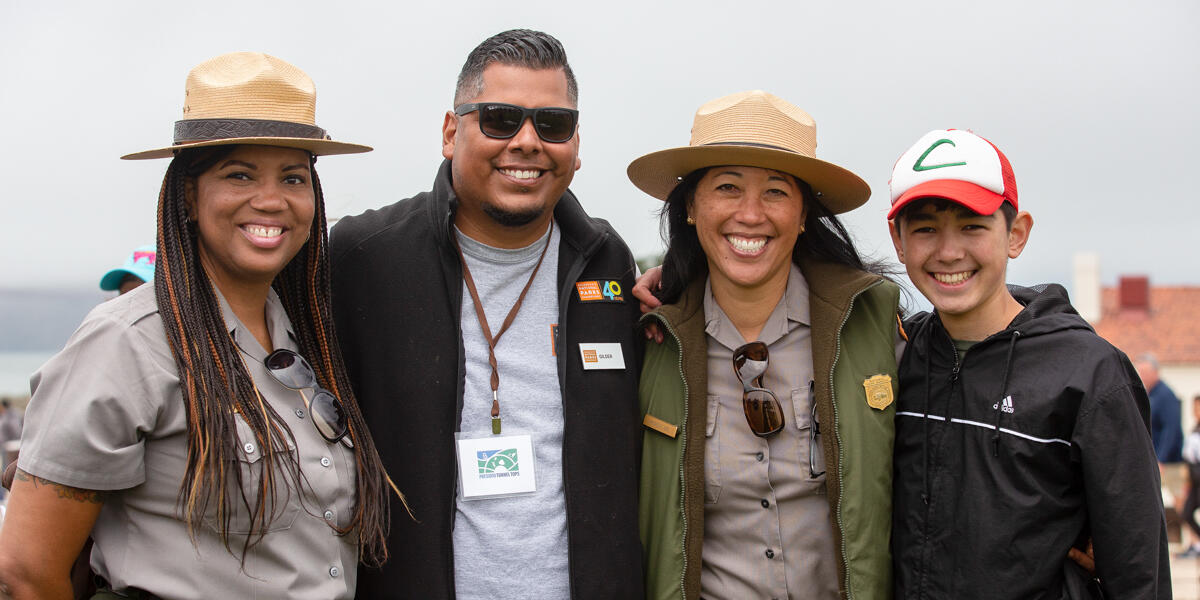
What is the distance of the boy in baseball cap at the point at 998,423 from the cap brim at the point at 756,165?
0.24 meters

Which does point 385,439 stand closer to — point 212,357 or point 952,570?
point 212,357

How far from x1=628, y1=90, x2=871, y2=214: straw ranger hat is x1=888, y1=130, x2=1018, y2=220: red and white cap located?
24 cm

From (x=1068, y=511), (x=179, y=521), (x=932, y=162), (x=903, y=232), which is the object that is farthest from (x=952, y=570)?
(x=179, y=521)

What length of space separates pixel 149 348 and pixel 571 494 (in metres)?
1.28

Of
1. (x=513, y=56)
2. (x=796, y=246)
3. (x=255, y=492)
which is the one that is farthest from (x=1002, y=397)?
(x=255, y=492)

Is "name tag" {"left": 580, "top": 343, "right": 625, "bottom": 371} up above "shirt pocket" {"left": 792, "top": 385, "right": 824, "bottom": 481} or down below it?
above

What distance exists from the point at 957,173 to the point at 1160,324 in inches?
1312

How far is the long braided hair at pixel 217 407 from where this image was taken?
2.10 meters

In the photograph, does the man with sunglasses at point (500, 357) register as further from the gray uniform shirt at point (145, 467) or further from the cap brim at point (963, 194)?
the cap brim at point (963, 194)

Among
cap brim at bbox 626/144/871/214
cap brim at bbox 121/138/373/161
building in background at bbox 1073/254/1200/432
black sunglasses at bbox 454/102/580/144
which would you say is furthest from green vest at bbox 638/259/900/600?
building in background at bbox 1073/254/1200/432

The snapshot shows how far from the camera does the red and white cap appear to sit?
107 inches

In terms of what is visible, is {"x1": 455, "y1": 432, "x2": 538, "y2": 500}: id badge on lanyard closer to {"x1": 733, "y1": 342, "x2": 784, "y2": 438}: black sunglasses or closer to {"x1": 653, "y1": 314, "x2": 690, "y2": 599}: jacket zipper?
{"x1": 653, "y1": 314, "x2": 690, "y2": 599}: jacket zipper

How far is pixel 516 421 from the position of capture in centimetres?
287

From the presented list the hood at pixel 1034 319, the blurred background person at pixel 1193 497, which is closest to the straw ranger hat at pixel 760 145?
the hood at pixel 1034 319
